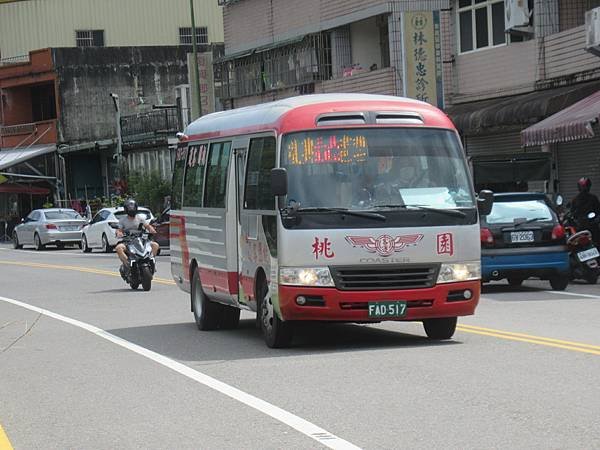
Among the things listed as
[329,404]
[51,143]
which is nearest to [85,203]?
[51,143]

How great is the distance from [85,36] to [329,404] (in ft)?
218

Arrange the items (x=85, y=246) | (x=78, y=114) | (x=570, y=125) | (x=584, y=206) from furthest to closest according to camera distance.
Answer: (x=78, y=114)
(x=85, y=246)
(x=570, y=125)
(x=584, y=206)

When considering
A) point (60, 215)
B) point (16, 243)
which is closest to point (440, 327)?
point (60, 215)

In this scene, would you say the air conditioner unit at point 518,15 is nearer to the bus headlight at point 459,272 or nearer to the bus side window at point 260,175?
the bus side window at point 260,175

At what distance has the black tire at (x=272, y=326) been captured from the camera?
13.5 m

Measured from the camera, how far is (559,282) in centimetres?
2108

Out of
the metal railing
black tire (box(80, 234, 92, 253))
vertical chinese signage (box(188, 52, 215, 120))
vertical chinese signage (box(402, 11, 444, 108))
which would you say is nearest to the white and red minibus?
vertical chinese signage (box(402, 11, 444, 108))

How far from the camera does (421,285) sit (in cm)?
1318

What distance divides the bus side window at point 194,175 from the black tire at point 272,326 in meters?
2.93

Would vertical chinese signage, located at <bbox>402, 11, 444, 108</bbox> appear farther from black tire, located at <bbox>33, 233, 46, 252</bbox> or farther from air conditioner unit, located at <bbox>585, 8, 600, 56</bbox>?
black tire, located at <bbox>33, 233, 46, 252</bbox>

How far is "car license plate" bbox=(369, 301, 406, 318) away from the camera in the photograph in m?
13.0

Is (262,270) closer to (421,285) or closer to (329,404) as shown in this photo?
(421,285)

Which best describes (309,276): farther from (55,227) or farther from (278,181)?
(55,227)

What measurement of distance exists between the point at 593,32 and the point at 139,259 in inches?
390
